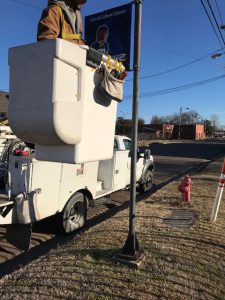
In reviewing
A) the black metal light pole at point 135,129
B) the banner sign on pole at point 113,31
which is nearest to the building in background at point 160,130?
the banner sign on pole at point 113,31

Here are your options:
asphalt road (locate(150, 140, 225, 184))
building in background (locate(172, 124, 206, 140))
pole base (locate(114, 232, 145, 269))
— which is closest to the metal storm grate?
pole base (locate(114, 232, 145, 269))

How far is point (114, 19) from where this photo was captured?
568 centimetres

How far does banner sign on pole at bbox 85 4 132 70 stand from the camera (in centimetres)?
544

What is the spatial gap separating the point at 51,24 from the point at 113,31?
249 cm

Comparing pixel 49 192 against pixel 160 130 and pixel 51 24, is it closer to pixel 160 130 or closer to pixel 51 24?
pixel 51 24

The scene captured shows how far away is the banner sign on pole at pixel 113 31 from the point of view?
544 cm

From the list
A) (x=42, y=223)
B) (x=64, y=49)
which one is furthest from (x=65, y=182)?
(x=64, y=49)

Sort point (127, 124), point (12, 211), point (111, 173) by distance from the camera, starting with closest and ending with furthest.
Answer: point (12, 211)
point (111, 173)
point (127, 124)

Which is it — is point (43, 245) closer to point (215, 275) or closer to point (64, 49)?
point (215, 275)

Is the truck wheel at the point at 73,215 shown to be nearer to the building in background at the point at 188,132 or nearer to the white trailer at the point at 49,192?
the white trailer at the point at 49,192

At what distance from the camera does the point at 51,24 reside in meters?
3.51

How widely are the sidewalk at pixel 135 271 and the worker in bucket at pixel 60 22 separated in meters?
2.58

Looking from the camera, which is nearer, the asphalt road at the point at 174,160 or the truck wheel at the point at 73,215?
the truck wheel at the point at 73,215

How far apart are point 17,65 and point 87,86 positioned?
727 mm
